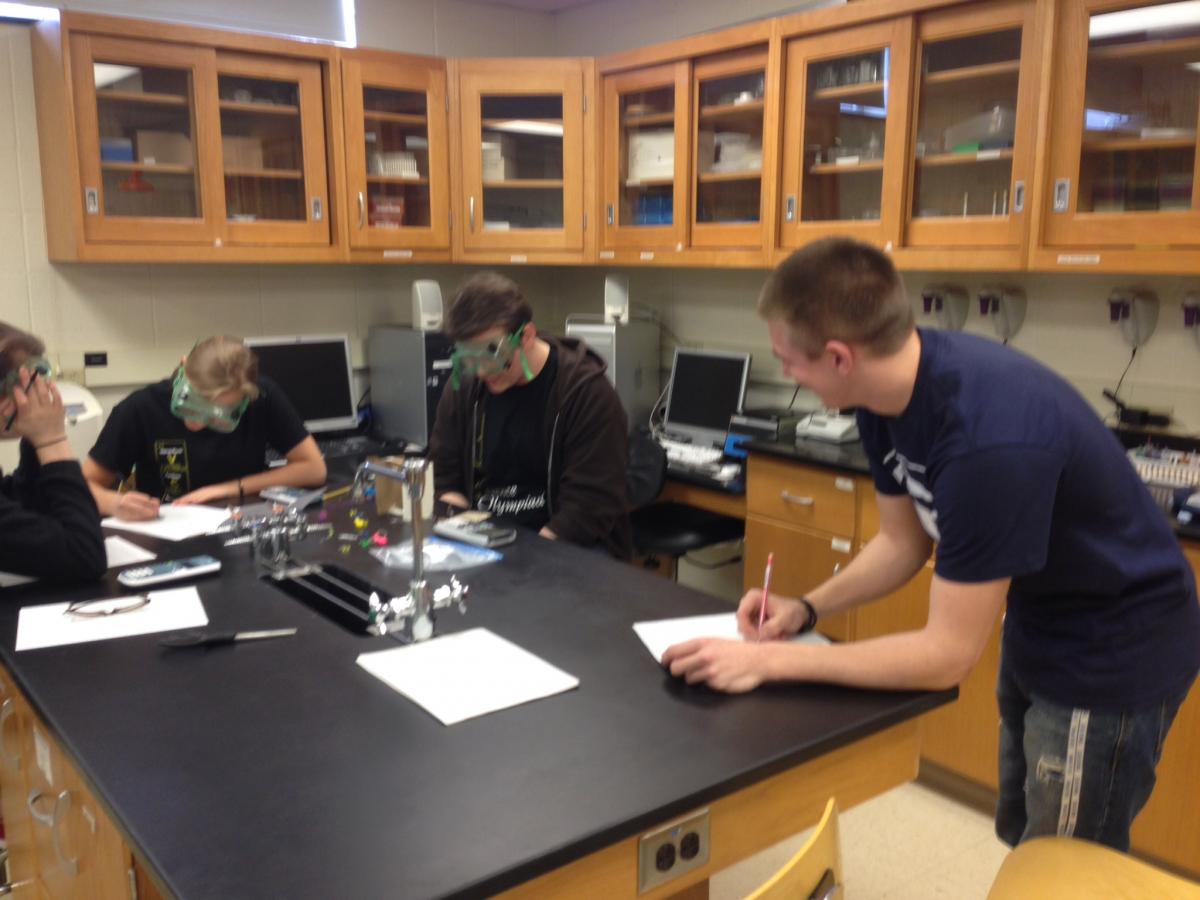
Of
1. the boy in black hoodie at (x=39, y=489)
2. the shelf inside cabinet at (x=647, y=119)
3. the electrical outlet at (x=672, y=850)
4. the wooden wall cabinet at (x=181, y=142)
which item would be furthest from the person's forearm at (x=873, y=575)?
the wooden wall cabinet at (x=181, y=142)

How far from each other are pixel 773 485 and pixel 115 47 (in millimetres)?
2490

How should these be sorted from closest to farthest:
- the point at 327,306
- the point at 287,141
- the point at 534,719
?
the point at 534,719, the point at 287,141, the point at 327,306

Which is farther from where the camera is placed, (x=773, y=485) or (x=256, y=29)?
(x=256, y=29)

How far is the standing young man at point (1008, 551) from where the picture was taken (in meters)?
1.26

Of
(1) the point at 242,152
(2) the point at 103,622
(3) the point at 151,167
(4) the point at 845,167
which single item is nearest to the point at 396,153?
(1) the point at 242,152

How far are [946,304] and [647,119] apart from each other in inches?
50.7

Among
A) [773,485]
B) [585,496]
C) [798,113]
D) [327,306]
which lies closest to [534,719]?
[585,496]

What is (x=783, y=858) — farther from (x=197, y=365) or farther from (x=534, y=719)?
(x=197, y=365)

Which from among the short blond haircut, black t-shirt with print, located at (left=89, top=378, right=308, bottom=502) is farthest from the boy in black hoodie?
black t-shirt with print, located at (left=89, top=378, right=308, bottom=502)

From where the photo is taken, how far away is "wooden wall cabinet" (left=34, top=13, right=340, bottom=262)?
3168 mm

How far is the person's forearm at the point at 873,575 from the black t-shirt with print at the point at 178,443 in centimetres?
179

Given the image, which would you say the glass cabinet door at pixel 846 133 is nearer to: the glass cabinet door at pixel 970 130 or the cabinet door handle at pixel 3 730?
the glass cabinet door at pixel 970 130

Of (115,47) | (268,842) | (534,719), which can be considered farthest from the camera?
(115,47)

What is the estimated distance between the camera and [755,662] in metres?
1.38
